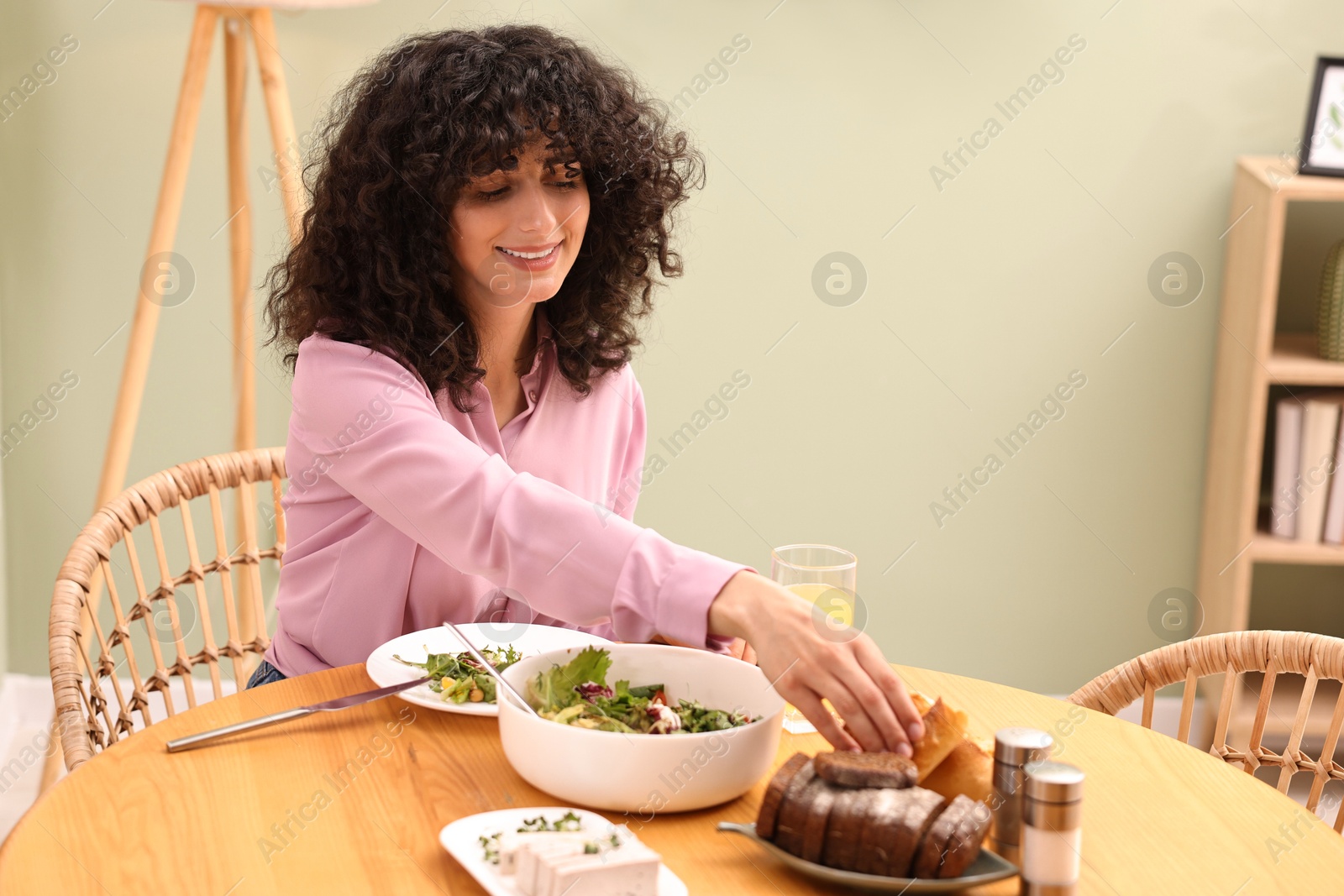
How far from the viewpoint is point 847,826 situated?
34.4 inches

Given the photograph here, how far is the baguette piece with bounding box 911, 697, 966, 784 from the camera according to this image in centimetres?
96

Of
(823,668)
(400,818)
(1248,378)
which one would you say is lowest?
(400,818)

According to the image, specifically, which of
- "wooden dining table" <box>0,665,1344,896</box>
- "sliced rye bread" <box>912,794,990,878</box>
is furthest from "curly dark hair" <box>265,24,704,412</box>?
"sliced rye bread" <box>912,794,990,878</box>

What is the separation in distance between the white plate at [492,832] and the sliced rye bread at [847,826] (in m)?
0.10

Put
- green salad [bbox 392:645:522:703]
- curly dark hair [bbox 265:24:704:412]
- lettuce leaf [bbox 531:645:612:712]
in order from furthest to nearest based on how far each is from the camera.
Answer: curly dark hair [bbox 265:24:704:412], green salad [bbox 392:645:522:703], lettuce leaf [bbox 531:645:612:712]

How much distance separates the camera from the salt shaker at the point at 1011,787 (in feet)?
3.02

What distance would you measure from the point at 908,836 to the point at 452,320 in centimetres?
91

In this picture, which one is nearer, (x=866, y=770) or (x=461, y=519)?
(x=866, y=770)

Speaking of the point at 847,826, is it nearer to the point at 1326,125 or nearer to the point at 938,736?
the point at 938,736

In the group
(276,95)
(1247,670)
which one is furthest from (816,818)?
(276,95)

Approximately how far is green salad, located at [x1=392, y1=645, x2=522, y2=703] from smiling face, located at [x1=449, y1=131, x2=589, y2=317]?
469 millimetres

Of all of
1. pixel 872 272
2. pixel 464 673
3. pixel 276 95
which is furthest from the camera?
pixel 872 272

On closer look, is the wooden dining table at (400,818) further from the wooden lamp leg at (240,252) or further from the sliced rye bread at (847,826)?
the wooden lamp leg at (240,252)

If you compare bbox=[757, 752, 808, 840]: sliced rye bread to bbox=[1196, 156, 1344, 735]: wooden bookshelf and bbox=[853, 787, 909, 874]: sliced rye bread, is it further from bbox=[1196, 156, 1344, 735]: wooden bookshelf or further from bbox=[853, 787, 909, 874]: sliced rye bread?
bbox=[1196, 156, 1344, 735]: wooden bookshelf
